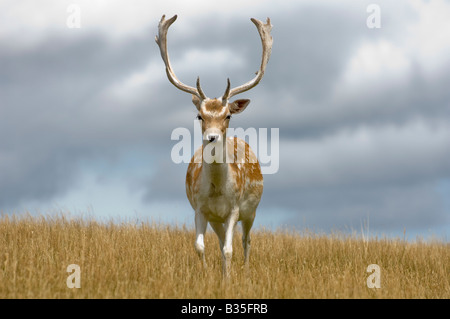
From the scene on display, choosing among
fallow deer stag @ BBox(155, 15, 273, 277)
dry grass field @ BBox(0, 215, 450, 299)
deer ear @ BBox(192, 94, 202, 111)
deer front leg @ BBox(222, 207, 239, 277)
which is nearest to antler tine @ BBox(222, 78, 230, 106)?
fallow deer stag @ BBox(155, 15, 273, 277)

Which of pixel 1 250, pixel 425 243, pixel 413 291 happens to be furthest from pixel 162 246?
pixel 425 243

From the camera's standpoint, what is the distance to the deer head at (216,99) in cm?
693

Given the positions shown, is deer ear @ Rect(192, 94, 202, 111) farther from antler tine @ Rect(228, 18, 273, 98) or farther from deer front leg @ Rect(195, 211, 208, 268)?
deer front leg @ Rect(195, 211, 208, 268)

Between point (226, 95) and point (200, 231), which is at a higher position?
point (226, 95)

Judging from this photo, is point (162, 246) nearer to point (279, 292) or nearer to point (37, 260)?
point (37, 260)

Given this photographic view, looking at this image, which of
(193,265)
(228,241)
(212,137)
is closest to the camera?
(212,137)

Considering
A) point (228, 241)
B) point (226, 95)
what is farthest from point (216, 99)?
point (228, 241)

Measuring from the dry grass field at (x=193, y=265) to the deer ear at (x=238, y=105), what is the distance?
239cm

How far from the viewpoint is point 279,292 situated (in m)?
7.07

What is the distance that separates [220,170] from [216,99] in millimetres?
1018

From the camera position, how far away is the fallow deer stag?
709 cm

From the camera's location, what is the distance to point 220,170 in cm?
736

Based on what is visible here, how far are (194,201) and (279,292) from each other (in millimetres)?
1866

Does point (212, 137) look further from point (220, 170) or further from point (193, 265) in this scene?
point (193, 265)
